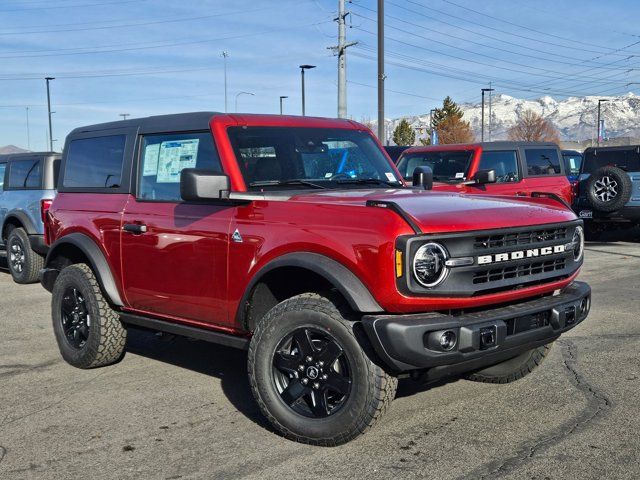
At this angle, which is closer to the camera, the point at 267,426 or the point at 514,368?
the point at 267,426

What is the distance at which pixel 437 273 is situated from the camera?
152 inches

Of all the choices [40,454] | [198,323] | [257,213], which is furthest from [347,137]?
[40,454]

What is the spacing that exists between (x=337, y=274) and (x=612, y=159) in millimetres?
12241

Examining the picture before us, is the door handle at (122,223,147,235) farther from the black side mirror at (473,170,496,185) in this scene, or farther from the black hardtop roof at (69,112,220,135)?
the black side mirror at (473,170,496,185)

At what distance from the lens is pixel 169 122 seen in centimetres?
533

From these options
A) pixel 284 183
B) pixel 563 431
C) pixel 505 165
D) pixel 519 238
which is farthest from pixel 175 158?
pixel 505 165

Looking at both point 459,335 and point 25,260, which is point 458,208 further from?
point 25,260

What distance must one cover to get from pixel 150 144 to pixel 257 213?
143cm

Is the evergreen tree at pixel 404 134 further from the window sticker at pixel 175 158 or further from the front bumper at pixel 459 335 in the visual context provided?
the front bumper at pixel 459 335

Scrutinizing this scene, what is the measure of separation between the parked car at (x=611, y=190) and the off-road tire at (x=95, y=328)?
10456 mm

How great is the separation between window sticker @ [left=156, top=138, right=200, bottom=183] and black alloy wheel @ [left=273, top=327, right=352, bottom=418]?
1593 mm

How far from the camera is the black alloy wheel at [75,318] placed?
5.88 m

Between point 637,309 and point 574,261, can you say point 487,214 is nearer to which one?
point 574,261

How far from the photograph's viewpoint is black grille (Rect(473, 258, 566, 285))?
13.2 feet
